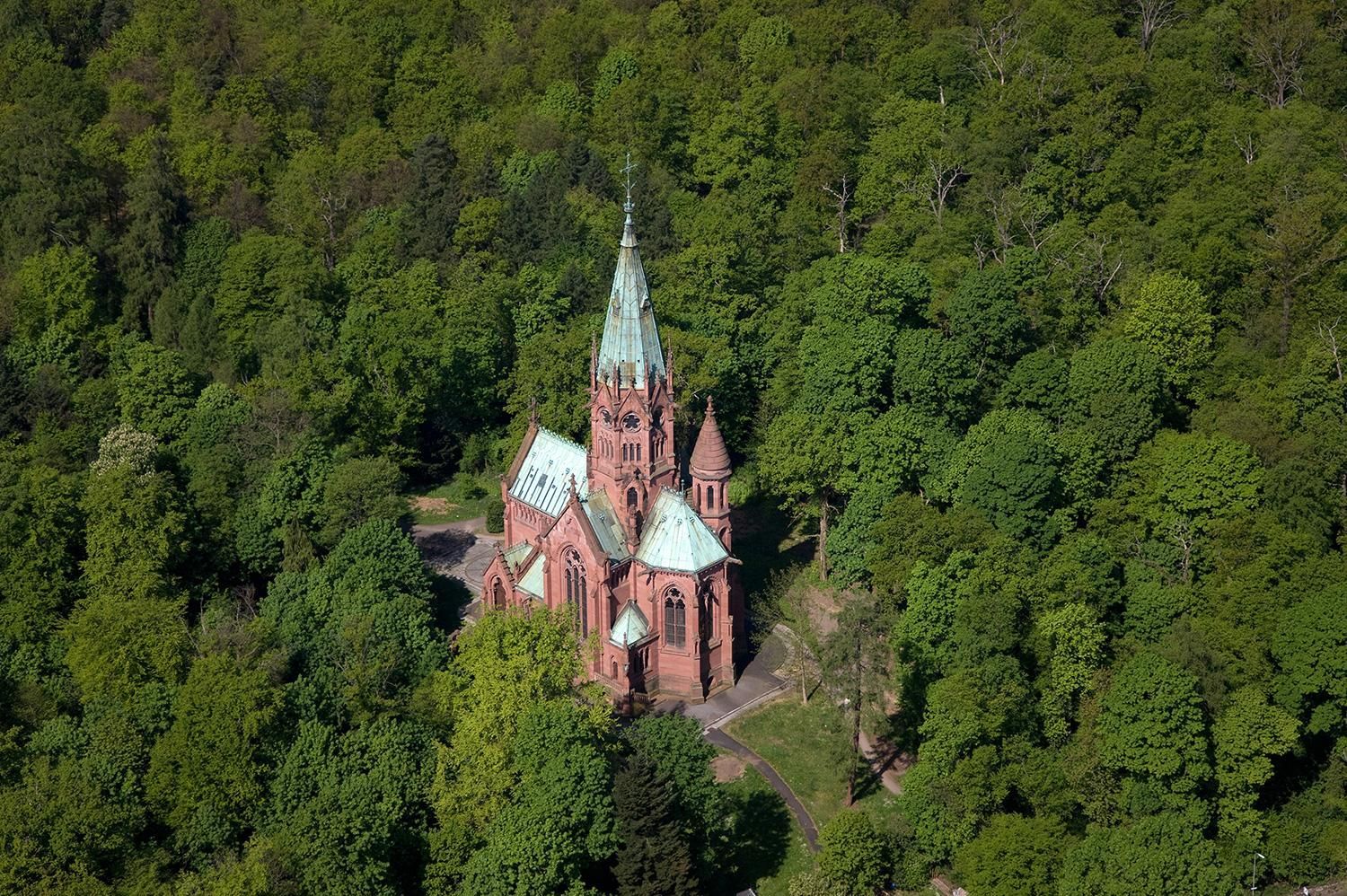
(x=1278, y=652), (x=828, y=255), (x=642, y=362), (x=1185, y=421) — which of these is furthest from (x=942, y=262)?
(x=1278, y=652)

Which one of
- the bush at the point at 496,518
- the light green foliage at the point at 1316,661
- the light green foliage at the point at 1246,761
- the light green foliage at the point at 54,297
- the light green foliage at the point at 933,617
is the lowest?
the light green foliage at the point at 1246,761

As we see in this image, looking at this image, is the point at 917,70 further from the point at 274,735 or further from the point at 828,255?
the point at 274,735

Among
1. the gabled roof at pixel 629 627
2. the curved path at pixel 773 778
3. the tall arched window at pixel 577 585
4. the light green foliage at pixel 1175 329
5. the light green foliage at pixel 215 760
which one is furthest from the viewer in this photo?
the light green foliage at pixel 1175 329

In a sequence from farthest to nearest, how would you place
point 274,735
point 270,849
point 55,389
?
1. point 55,389
2. point 274,735
3. point 270,849

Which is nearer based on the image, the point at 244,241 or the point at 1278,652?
Result: the point at 1278,652

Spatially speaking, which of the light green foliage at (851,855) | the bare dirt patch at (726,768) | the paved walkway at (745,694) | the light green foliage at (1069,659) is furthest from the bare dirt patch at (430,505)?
the light green foliage at (1069,659)

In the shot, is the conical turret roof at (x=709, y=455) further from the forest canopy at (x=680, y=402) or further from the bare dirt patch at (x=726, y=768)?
the bare dirt patch at (x=726, y=768)

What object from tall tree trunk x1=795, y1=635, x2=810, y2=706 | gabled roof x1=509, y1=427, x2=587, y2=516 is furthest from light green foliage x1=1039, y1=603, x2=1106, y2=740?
gabled roof x1=509, y1=427, x2=587, y2=516
